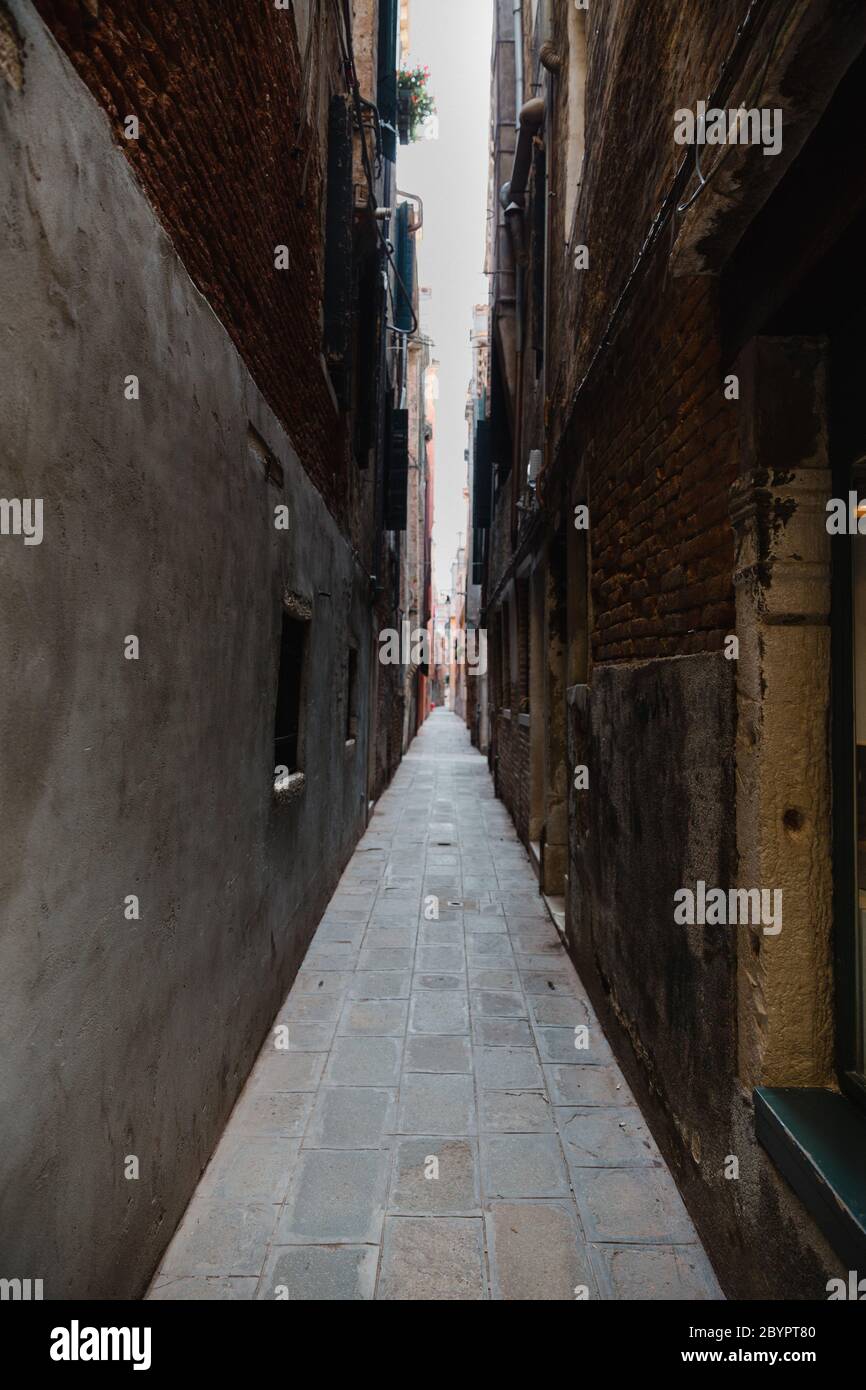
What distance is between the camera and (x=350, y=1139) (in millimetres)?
2914

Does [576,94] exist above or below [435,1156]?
above

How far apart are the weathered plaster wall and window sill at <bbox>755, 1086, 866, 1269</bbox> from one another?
1727 millimetres

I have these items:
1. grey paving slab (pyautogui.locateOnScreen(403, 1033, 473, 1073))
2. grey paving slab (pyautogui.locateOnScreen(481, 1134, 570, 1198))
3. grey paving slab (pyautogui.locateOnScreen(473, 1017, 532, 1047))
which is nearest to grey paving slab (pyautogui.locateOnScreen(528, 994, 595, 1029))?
grey paving slab (pyautogui.locateOnScreen(473, 1017, 532, 1047))

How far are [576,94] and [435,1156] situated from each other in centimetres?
681

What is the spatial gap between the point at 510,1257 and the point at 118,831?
1832 mm

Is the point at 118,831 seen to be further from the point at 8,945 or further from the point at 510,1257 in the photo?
the point at 510,1257

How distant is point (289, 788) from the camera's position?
4.18 metres

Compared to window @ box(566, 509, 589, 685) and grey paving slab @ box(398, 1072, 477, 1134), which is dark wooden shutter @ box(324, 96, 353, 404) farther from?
grey paving slab @ box(398, 1072, 477, 1134)

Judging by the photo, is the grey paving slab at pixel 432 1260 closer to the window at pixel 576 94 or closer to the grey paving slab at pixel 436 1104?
the grey paving slab at pixel 436 1104

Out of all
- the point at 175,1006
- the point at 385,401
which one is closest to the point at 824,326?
the point at 175,1006

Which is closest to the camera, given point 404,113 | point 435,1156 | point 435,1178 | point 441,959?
point 435,1178

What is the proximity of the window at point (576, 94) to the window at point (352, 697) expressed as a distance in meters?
4.46

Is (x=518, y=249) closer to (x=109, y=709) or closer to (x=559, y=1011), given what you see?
(x=559, y=1011)

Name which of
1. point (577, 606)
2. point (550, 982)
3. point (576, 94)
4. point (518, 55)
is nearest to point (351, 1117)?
point (550, 982)
